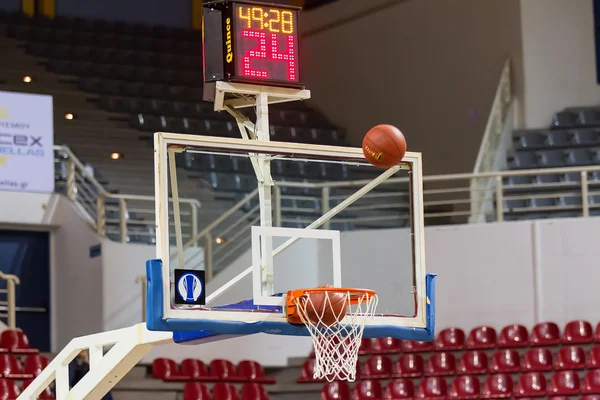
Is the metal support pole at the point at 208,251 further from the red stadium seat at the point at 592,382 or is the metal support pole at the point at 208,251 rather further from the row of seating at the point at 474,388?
the red stadium seat at the point at 592,382

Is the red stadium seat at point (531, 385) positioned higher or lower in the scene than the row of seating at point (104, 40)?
lower

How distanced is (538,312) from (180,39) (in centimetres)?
875

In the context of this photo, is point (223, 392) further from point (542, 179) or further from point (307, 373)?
point (542, 179)

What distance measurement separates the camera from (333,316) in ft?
20.5

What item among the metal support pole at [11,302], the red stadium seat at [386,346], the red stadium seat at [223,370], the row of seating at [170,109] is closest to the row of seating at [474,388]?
the red stadium seat at [386,346]

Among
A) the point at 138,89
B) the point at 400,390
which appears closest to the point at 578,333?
the point at 400,390

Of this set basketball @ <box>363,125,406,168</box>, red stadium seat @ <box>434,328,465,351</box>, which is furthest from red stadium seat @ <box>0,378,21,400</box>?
basketball @ <box>363,125,406,168</box>

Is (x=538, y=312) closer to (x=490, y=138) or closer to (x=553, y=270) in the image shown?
(x=553, y=270)

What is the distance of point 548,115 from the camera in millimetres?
14523

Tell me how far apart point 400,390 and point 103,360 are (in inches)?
194

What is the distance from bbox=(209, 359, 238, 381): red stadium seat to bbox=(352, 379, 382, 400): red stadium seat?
1232 millimetres

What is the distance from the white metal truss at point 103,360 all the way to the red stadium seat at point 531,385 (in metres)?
5.06

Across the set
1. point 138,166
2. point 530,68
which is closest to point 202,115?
point 138,166

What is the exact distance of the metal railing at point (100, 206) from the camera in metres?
12.5
